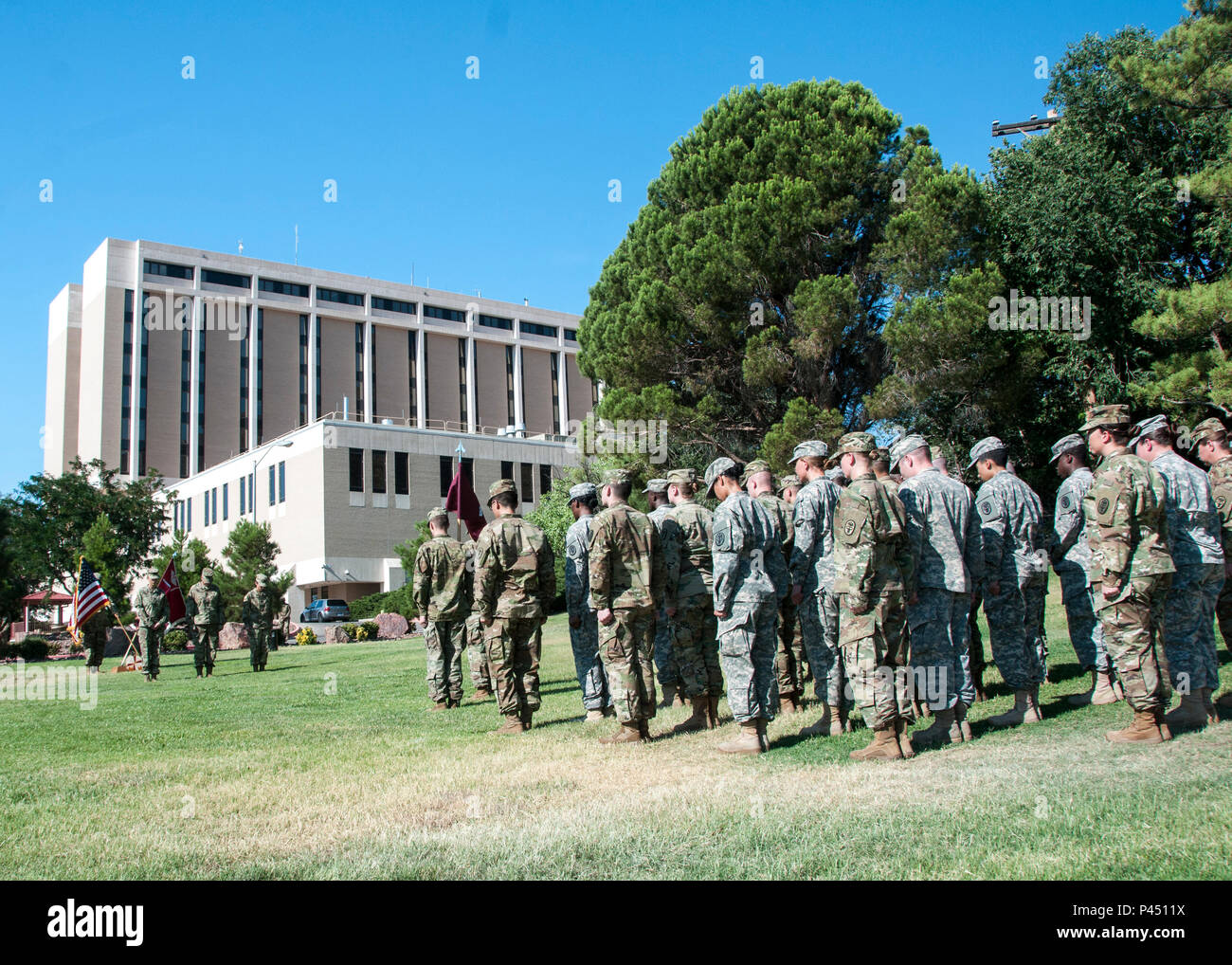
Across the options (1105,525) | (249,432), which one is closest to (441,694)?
(1105,525)

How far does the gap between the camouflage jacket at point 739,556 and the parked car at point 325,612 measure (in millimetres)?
40681

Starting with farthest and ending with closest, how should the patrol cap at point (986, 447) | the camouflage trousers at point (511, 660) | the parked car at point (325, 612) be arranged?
the parked car at point (325, 612) → the camouflage trousers at point (511, 660) → the patrol cap at point (986, 447)

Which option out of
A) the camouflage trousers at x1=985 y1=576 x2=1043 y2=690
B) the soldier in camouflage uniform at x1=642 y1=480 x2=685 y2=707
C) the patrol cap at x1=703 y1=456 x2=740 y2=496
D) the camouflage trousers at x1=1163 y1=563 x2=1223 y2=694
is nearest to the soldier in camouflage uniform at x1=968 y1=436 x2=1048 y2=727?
the camouflage trousers at x1=985 y1=576 x2=1043 y2=690

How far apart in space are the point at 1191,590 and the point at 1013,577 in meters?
1.33

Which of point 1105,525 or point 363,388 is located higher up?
point 363,388

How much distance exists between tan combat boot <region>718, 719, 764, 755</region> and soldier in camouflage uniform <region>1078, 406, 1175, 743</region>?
2.32 m

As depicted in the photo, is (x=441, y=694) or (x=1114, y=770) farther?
(x=441, y=694)

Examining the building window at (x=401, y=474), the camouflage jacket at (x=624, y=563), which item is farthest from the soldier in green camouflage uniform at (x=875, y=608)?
the building window at (x=401, y=474)

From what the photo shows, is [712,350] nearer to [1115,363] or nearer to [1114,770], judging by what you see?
[1115,363]

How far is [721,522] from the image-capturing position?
7.00 meters

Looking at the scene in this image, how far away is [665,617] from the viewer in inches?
324

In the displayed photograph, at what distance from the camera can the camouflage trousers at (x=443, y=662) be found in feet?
35.3

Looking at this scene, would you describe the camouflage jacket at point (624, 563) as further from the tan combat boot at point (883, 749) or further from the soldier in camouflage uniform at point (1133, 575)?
the soldier in camouflage uniform at point (1133, 575)

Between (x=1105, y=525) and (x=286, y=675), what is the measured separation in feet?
49.3
